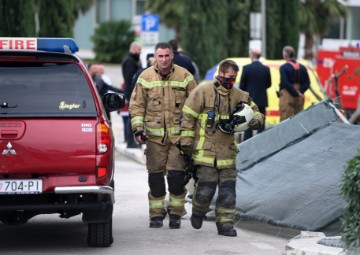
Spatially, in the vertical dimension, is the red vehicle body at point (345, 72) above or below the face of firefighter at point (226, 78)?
below

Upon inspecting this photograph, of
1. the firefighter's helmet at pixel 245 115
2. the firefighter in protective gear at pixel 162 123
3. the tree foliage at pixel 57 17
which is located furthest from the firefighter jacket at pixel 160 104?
the tree foliage at pixel 57 17

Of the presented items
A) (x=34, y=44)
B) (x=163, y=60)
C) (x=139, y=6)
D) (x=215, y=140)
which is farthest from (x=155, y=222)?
(x=139, y=6)

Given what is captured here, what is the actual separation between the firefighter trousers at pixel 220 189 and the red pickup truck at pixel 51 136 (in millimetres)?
1332

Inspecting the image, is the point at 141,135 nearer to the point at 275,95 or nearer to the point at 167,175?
the point at 167,175

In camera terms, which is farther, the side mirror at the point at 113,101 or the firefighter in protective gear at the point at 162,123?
the firefighter in protective gear at the point at 162,123

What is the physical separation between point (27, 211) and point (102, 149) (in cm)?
90

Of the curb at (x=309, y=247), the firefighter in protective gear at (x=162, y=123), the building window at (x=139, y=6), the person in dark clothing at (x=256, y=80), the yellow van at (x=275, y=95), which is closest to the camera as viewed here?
the curb at (x=309, y=247)

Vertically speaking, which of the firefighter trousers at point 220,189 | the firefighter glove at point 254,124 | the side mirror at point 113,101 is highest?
the side mirror at point 113,101

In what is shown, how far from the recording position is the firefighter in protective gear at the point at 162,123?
462 inches

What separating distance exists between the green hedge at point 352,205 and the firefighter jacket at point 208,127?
8.89ft

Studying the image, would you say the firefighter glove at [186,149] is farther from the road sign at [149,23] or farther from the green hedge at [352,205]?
the road sign at [149,23]

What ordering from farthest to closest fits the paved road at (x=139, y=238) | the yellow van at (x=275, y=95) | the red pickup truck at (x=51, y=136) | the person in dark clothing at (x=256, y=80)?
1. the yellow van at (x=275, y=95)
2. the person in dark clothing at (x=256, y=80)
3. the paved road at (x=139, y=238)
4. the red pickup truck at (x=51, y=136)

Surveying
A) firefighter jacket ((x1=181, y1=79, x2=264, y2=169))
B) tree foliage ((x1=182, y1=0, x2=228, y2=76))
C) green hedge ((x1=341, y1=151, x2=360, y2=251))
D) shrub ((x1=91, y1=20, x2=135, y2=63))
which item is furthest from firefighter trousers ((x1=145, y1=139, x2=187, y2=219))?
shrub ((x1=91, y1=20, x2=135, y2=63))

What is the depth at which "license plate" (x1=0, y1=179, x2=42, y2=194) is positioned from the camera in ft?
31.9
